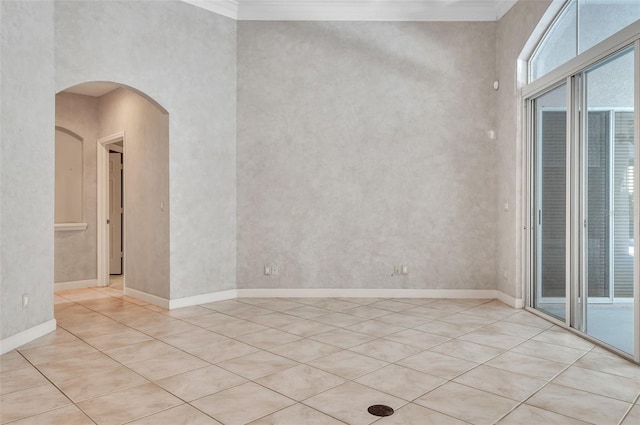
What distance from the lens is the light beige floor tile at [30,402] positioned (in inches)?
108

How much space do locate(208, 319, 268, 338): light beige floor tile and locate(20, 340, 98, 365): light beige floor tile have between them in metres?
1.12

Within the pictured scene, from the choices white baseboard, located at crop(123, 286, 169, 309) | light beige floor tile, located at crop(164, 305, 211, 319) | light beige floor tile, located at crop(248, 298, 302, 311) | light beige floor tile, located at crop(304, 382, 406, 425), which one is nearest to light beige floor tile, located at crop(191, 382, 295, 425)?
light beige floor tile, located at crop(304, 382, 406, 425)

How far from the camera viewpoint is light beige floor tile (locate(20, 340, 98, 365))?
3.74 metres

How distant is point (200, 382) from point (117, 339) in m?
1.50

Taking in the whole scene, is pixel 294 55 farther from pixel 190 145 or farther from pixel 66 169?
pixel 66 169

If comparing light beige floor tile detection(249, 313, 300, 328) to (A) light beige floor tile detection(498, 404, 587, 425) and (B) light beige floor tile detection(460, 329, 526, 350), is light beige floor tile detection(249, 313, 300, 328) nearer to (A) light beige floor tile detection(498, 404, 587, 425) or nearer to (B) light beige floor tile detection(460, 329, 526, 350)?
(B) light beige floor tile detection(460, 329, 526, 350)

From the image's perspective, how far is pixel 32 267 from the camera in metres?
4.23

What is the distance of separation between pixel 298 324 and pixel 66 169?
15.4 ft

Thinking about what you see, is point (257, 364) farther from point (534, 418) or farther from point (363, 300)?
point (363, 300)

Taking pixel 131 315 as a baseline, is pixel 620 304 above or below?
above

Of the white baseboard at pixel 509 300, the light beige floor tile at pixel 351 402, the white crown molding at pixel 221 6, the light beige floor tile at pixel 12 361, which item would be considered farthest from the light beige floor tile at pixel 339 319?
the white crown molding at pixel 221 6

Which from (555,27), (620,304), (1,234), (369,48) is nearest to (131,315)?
(1,234)

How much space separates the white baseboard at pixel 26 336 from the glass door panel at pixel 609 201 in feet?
16.6

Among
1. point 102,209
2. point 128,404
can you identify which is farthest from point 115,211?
point 128,404
